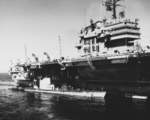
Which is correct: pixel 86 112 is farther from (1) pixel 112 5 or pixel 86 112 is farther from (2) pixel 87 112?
(1) pixel 112 5

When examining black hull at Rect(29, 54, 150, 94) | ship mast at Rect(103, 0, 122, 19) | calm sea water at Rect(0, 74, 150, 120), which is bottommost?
calm sea water at Rect(0, 74, 150, 120)

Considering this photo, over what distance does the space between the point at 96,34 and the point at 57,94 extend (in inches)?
389

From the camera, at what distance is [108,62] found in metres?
23.8

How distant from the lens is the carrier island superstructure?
880 inches

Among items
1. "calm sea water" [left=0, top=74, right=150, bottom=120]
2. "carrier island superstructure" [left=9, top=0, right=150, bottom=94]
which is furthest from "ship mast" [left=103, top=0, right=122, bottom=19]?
"calm sea water" [left=0, top=74, right=150, bottom=120]

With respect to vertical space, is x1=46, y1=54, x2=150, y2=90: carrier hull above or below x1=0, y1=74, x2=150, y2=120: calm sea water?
above

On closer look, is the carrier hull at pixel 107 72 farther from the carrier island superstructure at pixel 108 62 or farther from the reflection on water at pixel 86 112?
the reflection on water at pixel 86 112

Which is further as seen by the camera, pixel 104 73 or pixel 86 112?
pixel 104 73

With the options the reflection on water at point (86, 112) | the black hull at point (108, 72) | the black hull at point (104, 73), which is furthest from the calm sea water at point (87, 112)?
the black hull at point (108, 72)

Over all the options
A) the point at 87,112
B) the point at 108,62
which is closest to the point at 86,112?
the point at 87,112

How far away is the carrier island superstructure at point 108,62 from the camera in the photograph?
73.4ft

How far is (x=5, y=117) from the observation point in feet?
61.6

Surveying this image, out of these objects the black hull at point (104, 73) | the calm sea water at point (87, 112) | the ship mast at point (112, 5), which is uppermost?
the ship mast at point (112, 5)

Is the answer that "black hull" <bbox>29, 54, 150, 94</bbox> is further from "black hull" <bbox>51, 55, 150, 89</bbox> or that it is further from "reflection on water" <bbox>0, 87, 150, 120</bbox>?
"reflection on water" <bbox>0, 87, 150, 120</bbox>
